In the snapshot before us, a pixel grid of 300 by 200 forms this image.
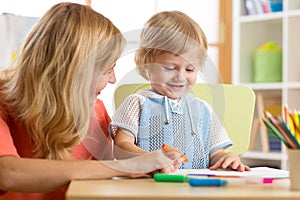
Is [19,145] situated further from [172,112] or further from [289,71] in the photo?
[289,71]

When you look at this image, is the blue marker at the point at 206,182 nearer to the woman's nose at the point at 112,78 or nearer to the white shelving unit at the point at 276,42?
the woman's nose at the point at 112,78

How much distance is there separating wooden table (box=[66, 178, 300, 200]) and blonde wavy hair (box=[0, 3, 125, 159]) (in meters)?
0.20

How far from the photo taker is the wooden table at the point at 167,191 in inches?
30.1

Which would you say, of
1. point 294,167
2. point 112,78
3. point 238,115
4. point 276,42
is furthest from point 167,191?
point 276,42

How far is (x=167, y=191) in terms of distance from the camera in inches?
32.2

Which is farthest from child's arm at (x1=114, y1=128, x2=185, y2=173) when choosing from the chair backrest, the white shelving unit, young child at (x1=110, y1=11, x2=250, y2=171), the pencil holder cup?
the white shelving unit

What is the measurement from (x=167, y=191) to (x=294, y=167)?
0.22 metres

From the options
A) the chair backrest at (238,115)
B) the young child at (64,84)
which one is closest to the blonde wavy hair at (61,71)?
the young child at (64,84)

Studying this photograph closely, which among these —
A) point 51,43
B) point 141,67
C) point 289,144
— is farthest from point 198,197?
point 51,43

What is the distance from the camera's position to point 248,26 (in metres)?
4.03

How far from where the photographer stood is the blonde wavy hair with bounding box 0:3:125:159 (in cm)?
111

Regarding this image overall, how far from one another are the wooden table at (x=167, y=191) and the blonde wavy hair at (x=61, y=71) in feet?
0.66

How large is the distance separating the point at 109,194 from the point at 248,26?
134 inches

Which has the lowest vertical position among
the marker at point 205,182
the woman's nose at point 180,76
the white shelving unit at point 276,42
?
the white shelving unit at point 276,42
